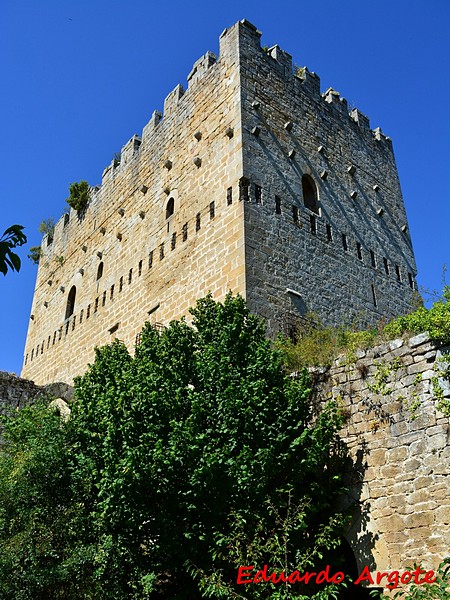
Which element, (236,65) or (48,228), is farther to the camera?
(48,228)

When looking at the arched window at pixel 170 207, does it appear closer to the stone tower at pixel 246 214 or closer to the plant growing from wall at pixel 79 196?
the stone tower at pixel 246 214

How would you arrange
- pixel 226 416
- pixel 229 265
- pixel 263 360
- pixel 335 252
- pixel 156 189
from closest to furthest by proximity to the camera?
1. pixel 226 416
2. pixel 263 360
3. pixel 229 265
4. pixel 335 252
5. pixel 156 189

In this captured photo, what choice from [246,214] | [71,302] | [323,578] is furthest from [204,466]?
[71,302]

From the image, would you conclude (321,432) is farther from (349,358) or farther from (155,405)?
(155,405)

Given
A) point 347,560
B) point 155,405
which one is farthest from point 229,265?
point 347,560

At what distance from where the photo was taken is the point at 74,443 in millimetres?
8711

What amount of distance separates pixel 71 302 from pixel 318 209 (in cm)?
928

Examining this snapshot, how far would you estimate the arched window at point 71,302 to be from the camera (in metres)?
19.5

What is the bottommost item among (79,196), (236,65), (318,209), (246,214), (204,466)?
(204,466)

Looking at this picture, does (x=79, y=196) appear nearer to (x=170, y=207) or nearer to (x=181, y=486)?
(x=170, y=207)

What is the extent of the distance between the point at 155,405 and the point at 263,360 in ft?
5.23

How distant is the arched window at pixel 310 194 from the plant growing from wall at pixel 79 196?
9.01 m

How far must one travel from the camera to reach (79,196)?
20.9 m

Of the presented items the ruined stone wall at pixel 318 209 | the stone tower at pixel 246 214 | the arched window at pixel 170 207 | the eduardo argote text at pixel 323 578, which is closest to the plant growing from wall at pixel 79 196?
the stone tower at pixel 246 214
